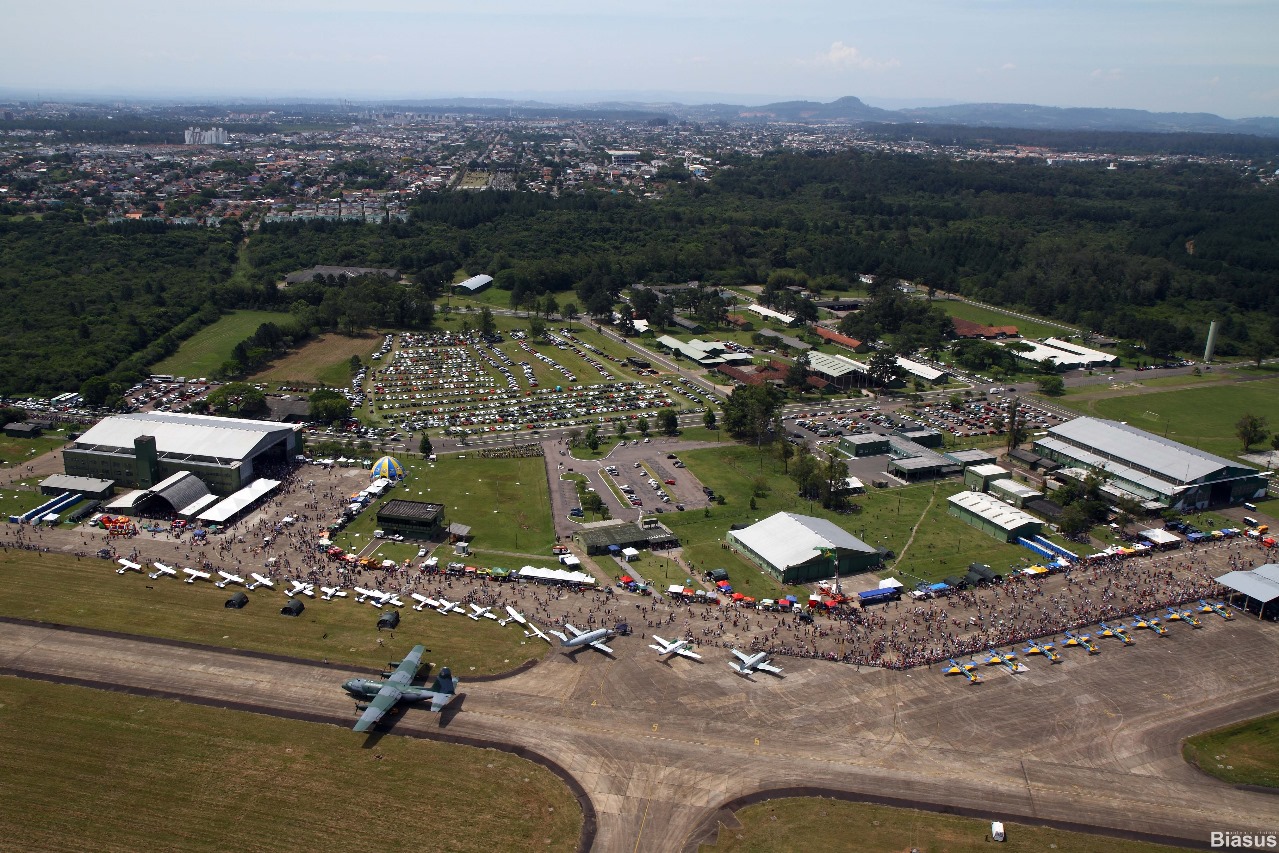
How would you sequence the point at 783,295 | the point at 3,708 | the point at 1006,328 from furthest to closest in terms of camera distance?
1. the point at 783,295
2. the point at 1006,328
3. the point at 3,708

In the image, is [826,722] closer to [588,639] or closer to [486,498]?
[588,639]

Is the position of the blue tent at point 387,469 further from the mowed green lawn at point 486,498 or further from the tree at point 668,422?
the tree at point 668,422

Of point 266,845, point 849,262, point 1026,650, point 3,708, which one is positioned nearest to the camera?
point 266,845

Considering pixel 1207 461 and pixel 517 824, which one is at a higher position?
pixel 1207 461

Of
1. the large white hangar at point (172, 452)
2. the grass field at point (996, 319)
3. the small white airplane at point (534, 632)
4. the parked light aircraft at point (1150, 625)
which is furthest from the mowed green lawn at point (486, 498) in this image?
the grass field at point (996, 319)

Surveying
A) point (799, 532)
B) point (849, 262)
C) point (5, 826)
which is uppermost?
point (849, 262)

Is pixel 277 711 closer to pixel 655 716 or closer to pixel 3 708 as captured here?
pixel 3 708

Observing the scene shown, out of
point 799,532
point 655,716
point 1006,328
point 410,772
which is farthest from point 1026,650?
point 1006,328
